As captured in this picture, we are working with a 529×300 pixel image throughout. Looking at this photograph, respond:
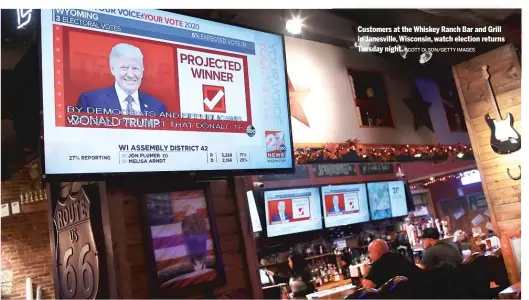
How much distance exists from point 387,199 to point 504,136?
88cm

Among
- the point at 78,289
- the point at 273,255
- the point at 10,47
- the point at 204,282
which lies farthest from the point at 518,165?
the point at 10,47

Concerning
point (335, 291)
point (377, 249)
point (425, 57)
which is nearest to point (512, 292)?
point (377, 249)

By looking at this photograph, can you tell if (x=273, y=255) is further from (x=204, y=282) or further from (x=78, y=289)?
(x=78, y=289)

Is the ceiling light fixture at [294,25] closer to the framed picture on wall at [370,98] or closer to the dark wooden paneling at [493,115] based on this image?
the framed picture on wall at [370,98]

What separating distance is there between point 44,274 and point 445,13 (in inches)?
99.2

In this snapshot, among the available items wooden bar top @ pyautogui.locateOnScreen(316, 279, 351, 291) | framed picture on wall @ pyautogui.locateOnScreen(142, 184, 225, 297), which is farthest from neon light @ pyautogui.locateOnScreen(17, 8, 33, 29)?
wooden bar top @ pyautogui.locateOnScreen(316, 279, 351, 291)

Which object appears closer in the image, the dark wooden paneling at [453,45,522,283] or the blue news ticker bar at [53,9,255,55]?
the blue news ticker bar at [53,9,255,55]

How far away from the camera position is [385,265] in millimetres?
2635

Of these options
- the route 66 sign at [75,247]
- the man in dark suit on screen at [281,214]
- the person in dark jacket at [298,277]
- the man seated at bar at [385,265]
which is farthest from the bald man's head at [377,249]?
the route 66 sign at [75,247]

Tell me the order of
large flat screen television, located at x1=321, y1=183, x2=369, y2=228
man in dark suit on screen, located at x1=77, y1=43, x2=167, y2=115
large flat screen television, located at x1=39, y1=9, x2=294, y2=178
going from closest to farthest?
1. large flat screen television, located at x1=39, y1=9, x2=294, y2=178
2. man in dark suit on screen, located at x1=77, y1=43, x2=167, y2=115
3. large flat screen television, located at x1=321, y1=183, x2=369, y2=228

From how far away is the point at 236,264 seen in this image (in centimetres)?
244

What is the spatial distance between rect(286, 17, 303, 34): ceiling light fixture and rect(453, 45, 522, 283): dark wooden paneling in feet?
3.28

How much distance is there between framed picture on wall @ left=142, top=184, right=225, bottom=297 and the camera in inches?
88.0

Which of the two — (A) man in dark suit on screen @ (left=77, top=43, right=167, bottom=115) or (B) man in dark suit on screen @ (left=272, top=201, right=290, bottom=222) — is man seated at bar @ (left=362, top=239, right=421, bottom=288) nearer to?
(B) man in dark suit on screen @ (left=272, top=201, right=290, bottom=222)
